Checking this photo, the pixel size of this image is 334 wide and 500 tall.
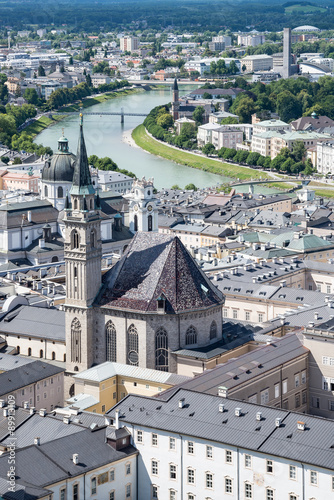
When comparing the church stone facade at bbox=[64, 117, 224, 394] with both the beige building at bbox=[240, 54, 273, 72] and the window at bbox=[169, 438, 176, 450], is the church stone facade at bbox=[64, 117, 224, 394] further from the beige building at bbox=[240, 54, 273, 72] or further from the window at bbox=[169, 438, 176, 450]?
the beige building at bbox=[240, 54, 273, 72]

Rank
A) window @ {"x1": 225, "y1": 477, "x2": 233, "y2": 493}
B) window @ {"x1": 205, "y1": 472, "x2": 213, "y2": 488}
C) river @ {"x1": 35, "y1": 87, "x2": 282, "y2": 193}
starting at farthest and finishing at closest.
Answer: river @ {"x1": 35, "y1": 87, "x2": 282, "y2": 193}
window @ {"x1": 205, "y1": 472, "x2": 213, "y2": 488}
window @ {"x1": 225, "y1": 477, "x2": 233, "y2": 493}

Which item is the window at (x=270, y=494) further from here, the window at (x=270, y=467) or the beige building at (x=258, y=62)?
the beige building at (x=258, y=62)

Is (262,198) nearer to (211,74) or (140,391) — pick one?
(140,391)

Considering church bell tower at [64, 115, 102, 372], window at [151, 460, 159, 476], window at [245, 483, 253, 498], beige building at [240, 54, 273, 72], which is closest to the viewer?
window at [245, 483, 253, 498]

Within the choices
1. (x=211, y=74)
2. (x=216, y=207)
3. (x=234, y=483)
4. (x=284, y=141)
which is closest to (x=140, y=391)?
(x=234, y=483)

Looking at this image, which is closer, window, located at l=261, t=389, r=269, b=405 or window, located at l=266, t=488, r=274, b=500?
window, located at l=266, t=488, r=274, b=500

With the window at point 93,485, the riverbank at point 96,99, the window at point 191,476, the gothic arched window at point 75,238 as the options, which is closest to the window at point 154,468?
the window at point 191,476

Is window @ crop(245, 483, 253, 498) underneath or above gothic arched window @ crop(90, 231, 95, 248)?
underneath

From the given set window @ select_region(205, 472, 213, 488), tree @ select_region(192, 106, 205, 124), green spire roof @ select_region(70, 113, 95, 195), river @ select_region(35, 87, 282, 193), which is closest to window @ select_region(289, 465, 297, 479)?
window @ select_region(205, 472, 213, 488)

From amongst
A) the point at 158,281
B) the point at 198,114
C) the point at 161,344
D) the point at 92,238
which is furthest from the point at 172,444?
the point at 198,114
